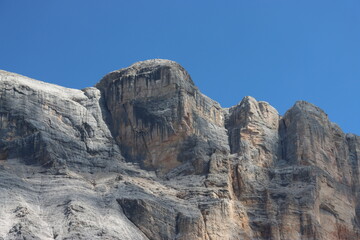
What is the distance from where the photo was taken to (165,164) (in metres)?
93.9

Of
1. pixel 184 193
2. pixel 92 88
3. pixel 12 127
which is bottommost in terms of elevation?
pixel 184 193

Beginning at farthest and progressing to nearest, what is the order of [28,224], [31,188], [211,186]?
[211,186], [31,188], [28,224]

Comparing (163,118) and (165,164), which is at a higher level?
(163,118)

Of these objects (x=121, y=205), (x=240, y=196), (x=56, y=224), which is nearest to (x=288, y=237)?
(x=240, y=196)

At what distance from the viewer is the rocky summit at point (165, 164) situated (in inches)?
3300

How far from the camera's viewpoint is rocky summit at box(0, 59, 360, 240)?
8381 cm

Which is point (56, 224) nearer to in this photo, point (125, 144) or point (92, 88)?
Answer: point (125, 144)

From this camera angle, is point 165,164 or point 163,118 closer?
point 165,164

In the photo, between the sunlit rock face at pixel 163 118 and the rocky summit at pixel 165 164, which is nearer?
the rocky summit at pixel 165 164

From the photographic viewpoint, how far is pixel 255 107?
10138cm

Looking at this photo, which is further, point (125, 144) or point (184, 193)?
point (125, 144)

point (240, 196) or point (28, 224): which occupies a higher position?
point (240, 196)

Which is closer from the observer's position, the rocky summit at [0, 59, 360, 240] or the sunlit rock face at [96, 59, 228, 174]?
the rocky summit at [0, 59, 360, 240]

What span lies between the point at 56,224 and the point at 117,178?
1010cm
